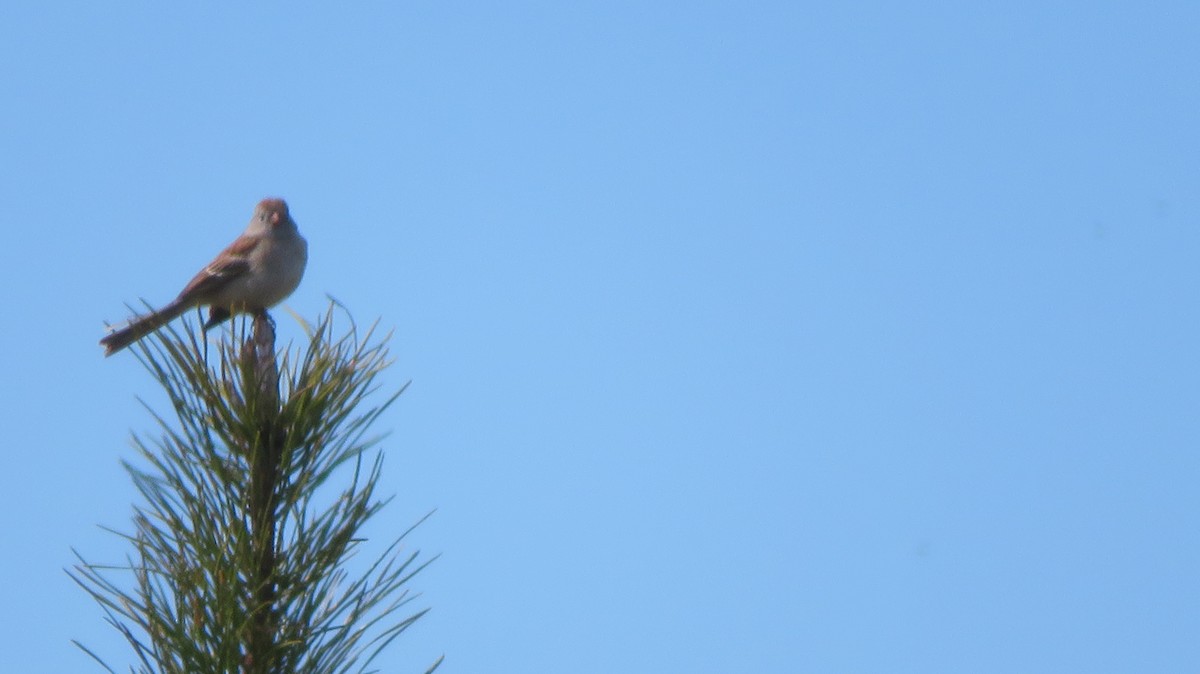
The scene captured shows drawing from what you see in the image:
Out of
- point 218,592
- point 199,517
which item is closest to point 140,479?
point 199,517

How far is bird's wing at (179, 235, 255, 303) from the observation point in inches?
269

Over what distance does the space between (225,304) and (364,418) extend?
4.39 m

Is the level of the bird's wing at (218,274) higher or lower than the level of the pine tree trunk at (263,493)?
higher

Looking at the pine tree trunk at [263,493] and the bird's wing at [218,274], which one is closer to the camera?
the pine tree trunk at [263,493]

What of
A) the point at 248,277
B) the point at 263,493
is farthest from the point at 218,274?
the point at 263,493

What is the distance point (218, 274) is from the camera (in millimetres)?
6848

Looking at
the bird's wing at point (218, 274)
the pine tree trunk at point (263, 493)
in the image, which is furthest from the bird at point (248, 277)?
the pine tree trunk at point (263, 493)

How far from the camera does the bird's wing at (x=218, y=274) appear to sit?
6832 millimetres

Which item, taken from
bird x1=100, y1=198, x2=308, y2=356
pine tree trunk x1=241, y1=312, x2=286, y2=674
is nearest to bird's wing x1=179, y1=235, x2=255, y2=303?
bird x1=100, y1=198, x2=308, y2=356

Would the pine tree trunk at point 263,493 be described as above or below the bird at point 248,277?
below

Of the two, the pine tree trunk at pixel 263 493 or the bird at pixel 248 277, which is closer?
the pine tree trunk at pixel 263 493

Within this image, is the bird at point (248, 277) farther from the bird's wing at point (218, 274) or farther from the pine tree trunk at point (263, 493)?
the pine tree trunk at point (263, 493)

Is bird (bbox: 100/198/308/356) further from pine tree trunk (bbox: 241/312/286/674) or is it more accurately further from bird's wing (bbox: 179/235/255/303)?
pine tree trunk (bbox: 241/312/286/674)

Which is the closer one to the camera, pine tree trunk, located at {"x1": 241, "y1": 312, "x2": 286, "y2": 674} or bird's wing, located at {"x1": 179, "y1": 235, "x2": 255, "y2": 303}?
pine tree trunk, located at {"x1": 241, "y1": 312, "x2": 286, "y2": 674}
